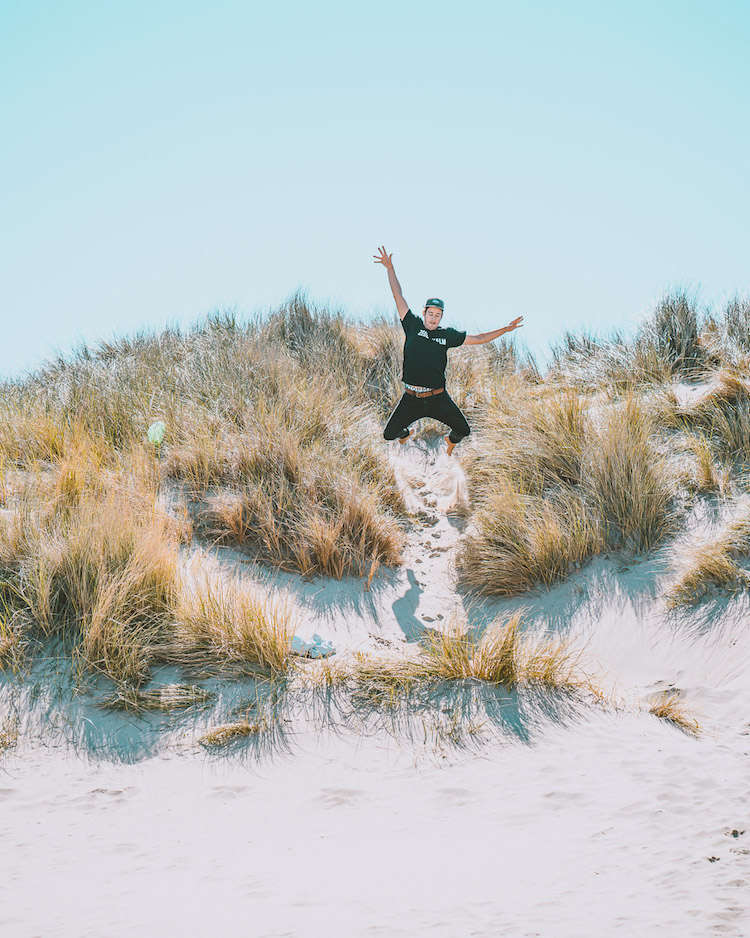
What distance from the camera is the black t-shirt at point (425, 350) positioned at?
23.0 ft

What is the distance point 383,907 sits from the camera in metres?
3.17

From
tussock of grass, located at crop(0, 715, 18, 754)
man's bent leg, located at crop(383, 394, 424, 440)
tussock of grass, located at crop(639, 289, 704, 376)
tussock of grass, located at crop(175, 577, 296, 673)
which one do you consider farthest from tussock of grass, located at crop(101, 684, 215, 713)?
tussock of grass, located at crop(639, 289, 704, 376)

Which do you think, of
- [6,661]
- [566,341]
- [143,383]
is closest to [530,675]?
[6,661]

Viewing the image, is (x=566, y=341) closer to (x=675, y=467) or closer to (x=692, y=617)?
(x=675, y=467)

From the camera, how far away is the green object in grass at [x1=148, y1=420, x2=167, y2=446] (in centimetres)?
865

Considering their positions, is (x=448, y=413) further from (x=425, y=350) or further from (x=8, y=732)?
(x=8, y=732)

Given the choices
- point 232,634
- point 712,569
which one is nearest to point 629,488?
point 712,569

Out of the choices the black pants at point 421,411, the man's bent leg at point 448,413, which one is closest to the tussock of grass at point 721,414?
the man's bent leg at point 448,413

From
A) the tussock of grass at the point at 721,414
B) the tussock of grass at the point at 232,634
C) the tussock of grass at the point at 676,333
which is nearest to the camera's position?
the tussock of grass at the point at 232,634

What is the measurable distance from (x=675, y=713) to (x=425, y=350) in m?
3.73

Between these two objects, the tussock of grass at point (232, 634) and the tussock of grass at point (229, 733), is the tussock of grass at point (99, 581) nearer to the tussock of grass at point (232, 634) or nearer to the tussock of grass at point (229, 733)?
the tussock of grass at point (232, 634)

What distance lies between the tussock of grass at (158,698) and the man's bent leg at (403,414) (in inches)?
119

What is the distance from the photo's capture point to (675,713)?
5.28 m

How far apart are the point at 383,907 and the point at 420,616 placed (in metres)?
3.87
